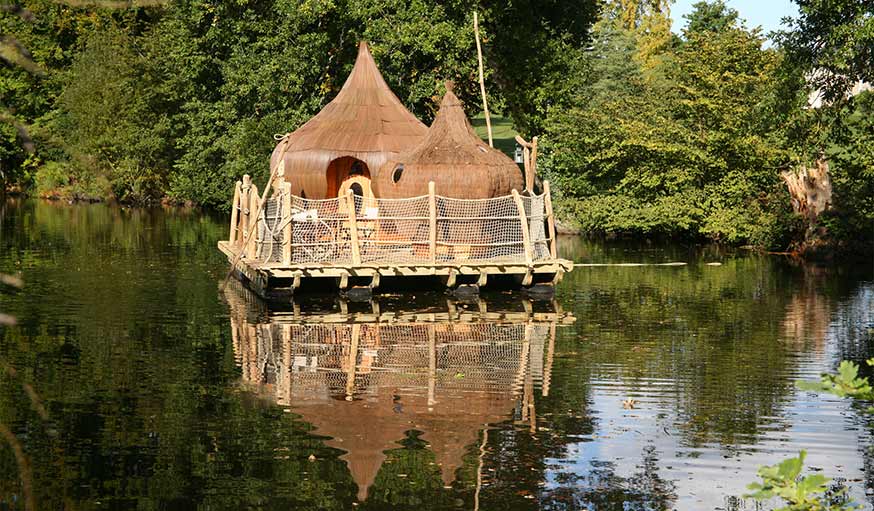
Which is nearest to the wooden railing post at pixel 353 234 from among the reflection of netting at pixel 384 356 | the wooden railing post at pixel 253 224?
the wooden railing post at pixel 253 224

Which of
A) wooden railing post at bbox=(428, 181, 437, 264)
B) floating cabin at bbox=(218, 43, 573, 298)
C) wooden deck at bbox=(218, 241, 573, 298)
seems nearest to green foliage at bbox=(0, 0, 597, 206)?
floating cabin at bbox=(218, 43, 573, 298)

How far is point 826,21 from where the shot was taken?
27703 millimetres

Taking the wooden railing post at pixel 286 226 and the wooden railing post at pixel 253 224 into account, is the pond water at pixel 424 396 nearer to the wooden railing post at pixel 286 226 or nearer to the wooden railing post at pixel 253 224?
the wooden railing post at pixel 253 224

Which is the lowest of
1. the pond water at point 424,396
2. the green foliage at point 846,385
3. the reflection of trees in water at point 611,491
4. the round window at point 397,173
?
the reflection of trees in water at point 611,491

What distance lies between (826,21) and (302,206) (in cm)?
1171

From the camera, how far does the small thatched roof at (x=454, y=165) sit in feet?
94.3

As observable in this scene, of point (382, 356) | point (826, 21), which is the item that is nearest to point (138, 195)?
point (826, 21)

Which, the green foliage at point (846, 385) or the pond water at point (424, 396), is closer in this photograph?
the green foliage at point (846, 385)

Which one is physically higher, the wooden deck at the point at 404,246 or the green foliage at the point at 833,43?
the green foliage at the point at 833,43

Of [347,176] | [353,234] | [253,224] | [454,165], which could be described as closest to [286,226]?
[353,234]

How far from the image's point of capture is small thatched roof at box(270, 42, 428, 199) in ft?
110

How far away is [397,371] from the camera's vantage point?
17766mm

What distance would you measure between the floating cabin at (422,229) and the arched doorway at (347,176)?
336 cm

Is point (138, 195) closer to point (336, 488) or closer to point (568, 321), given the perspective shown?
point (568, 321)
